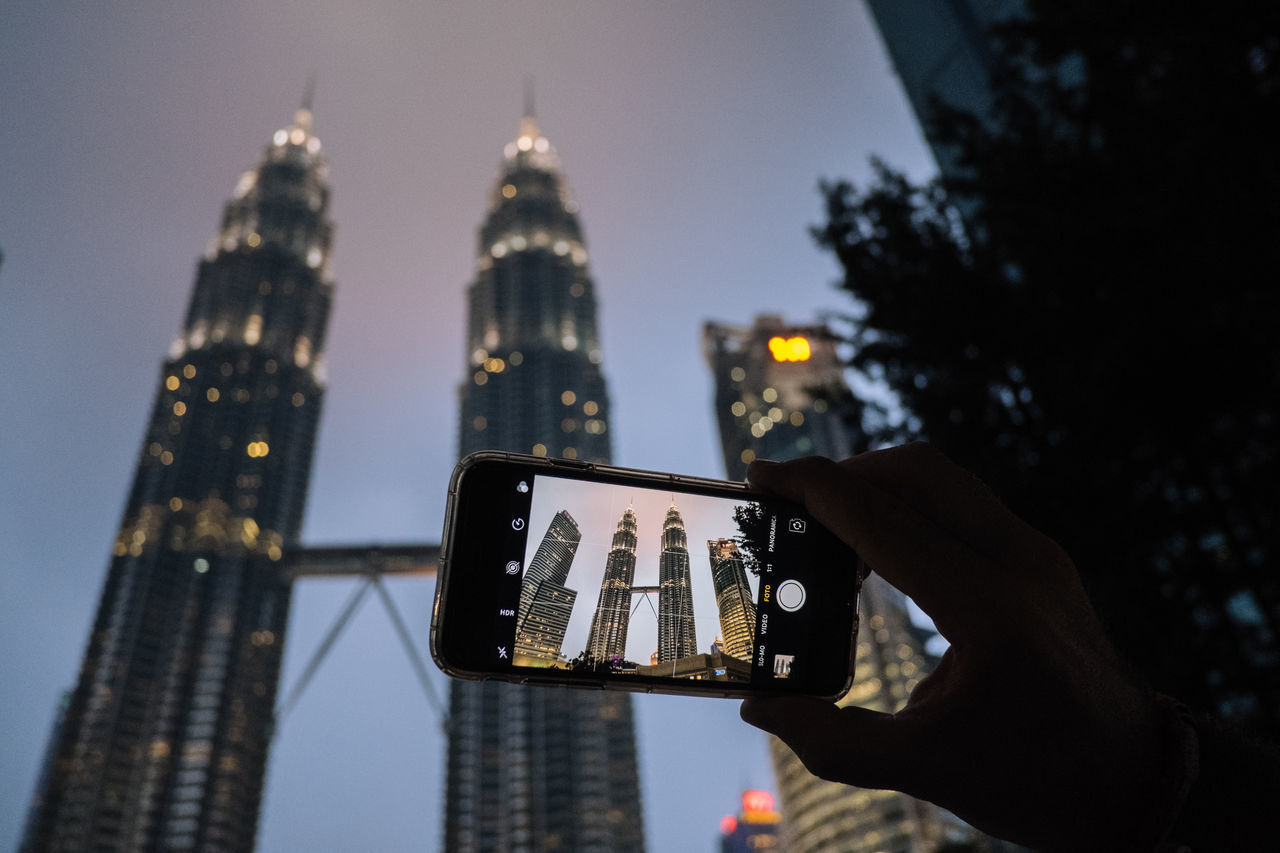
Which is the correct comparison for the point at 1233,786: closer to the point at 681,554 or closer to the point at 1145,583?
the point at 681,554

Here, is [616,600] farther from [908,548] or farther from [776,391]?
[776,391]

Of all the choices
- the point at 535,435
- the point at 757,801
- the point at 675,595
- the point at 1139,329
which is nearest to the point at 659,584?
the point at 675,595

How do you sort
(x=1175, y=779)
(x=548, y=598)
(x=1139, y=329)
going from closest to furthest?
(x=1175, y=779) < (x=548, y=598) < (x=1139, y=329)

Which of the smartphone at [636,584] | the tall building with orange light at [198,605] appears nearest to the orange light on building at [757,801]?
the tall building with orange light at [198,605]

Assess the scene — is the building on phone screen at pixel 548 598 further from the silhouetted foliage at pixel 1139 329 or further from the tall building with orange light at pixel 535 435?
the tall building with orange light at pixel 535 435

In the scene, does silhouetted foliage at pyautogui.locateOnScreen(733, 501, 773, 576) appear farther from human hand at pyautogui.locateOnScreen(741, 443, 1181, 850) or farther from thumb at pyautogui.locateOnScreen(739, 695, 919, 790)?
human hand at pyautogui.locateOnScreen(741, 443, 1181, 850)

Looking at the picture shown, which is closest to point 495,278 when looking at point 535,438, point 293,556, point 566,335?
point 566,335

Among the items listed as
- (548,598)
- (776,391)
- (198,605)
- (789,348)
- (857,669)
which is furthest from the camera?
(198,605)
